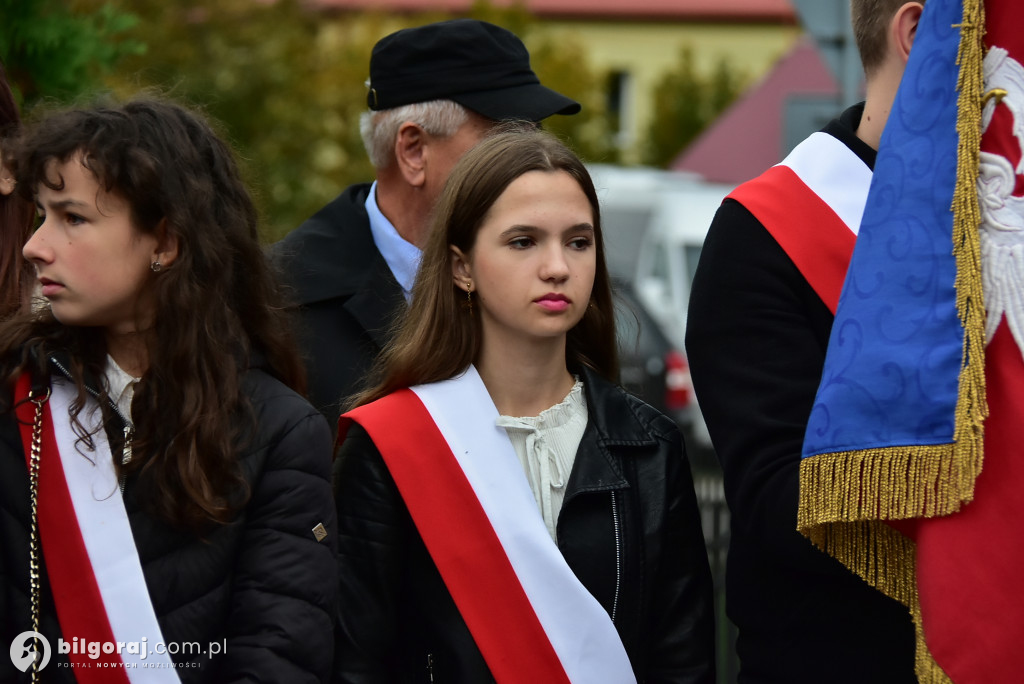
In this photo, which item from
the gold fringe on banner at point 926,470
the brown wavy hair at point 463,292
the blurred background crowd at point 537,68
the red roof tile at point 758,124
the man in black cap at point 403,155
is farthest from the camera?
the red roof tile at point 758,124

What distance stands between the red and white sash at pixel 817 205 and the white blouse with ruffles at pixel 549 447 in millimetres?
614

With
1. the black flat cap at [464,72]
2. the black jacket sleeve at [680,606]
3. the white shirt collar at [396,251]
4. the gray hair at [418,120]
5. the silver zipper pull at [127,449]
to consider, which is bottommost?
the black jacket sleeve at [680,606]

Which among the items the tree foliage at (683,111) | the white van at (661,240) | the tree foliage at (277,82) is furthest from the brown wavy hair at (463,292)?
the tree foliage at (683,111)

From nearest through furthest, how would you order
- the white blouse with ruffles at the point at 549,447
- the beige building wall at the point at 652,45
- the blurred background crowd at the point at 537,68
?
the white blouse with ruffles at the point at 549,447
the blurred background crowd at the point at 537,68
the beige building wall at the point at 652,45

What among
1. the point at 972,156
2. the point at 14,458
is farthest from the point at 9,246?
the point at 972,156

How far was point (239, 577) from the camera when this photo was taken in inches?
100

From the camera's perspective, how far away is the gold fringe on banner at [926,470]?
6.89 ft

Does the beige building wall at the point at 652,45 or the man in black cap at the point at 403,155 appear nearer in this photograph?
the man in black cap at the point at 403,155

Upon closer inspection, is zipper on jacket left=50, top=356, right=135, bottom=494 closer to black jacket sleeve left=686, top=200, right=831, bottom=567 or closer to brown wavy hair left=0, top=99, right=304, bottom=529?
brown wavy hair left=0, top=99, right=304, bottom=529

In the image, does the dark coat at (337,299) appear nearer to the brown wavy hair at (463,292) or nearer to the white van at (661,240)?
the brown wavy hair at (463,292)

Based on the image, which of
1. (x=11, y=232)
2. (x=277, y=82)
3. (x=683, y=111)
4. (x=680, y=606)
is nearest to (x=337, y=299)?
(x=11, y=232)

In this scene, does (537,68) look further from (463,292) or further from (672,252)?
(463,292)

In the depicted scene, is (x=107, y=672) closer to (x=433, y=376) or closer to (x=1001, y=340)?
(x=433, y=376)
